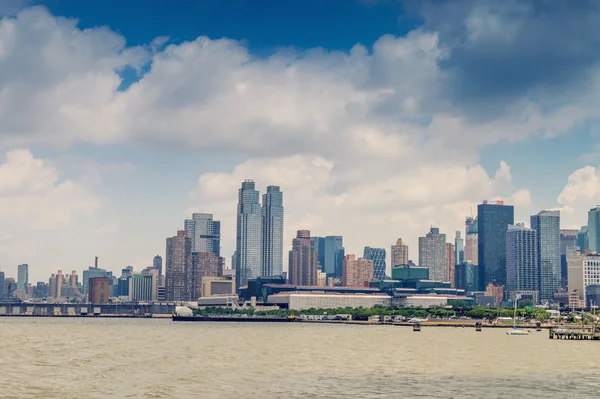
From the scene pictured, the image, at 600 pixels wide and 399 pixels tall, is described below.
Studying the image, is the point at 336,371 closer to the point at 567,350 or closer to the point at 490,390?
the point at 490,390

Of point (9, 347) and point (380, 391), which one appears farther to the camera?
point (9, 347)

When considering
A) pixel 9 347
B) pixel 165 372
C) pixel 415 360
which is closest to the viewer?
pixel 165 372

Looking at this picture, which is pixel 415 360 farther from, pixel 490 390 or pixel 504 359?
pixel 490 390

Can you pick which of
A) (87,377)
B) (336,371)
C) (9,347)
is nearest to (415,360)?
(336,371)

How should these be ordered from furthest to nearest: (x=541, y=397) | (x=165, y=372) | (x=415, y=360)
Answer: (x=415, y=360) → (x=165, y=372) → (x=541, y=397)

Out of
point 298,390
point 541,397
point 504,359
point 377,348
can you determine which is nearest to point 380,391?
point 298,390

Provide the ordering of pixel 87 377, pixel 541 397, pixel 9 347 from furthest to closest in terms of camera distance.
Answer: pixel 9 347, pixel 87 377, pixel 541 397

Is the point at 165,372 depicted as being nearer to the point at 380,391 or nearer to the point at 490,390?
the point at 380,391

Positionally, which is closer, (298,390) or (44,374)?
(298,390)

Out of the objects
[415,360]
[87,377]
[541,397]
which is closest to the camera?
[541,397]
